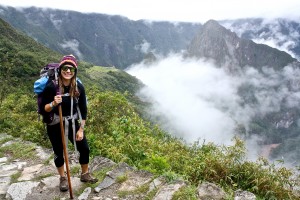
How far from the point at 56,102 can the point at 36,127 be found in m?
5.42

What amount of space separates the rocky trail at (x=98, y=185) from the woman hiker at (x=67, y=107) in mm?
306

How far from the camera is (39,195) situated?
286 inches

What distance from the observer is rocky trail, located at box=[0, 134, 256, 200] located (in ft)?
22.9

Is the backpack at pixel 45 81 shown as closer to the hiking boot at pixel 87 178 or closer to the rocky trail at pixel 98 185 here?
the hiking boot at pixel 87 178

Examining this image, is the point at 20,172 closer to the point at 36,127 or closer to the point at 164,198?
the point at 36,127

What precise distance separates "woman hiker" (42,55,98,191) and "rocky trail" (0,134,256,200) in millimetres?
306

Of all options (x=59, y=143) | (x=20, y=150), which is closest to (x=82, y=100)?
(x=59, y=143)

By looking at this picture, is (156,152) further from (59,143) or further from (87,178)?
(59,143)

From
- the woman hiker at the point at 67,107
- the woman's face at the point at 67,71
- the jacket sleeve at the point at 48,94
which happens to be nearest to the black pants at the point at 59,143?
the woman hiker at the point at 67,107

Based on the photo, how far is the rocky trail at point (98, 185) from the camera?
22.9 feet

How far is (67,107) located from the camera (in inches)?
268

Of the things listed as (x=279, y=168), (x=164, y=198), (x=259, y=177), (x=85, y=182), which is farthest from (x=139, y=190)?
(x=279, y=168)

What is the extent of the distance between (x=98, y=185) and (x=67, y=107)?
187 cm

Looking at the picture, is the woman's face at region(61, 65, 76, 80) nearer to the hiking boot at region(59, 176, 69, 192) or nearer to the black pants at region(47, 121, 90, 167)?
the black pants at region(47, 121, 90, 167)
